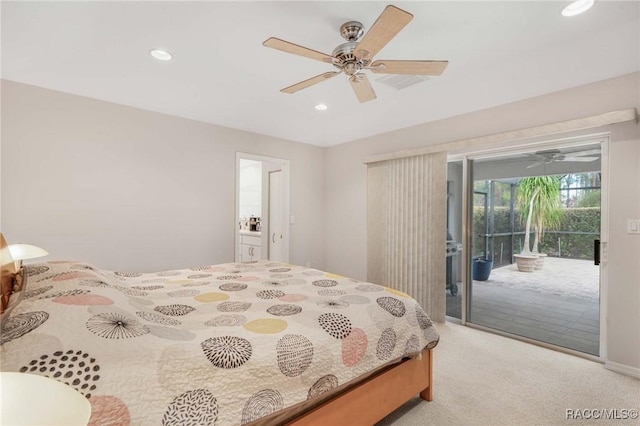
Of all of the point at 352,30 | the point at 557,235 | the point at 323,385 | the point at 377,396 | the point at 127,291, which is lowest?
the point at 377,396

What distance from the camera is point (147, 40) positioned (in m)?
2.19

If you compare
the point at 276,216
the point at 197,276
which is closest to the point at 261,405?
the point at 197,276

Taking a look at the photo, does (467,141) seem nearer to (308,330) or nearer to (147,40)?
(308,330)

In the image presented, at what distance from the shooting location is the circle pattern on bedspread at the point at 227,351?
1095 mm

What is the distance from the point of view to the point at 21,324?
3.05 feet

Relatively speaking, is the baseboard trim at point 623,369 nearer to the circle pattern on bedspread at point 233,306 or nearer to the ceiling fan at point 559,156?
the ceiling fan at point 559,156

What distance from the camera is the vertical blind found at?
3504 mm

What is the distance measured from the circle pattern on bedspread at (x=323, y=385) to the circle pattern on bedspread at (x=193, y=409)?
0.42m

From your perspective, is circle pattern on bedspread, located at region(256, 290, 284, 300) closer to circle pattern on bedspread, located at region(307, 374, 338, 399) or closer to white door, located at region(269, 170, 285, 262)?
circle pattern on bedspread, located at region(307, 374, 338, 399)

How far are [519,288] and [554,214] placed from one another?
0.93 meters

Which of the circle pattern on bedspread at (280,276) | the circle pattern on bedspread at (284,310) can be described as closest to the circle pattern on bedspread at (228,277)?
the circle pattern on bedspread at (280,276)

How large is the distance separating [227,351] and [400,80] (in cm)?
273

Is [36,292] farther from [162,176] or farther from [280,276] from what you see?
[162,176]

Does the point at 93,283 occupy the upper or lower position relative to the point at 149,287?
upper
